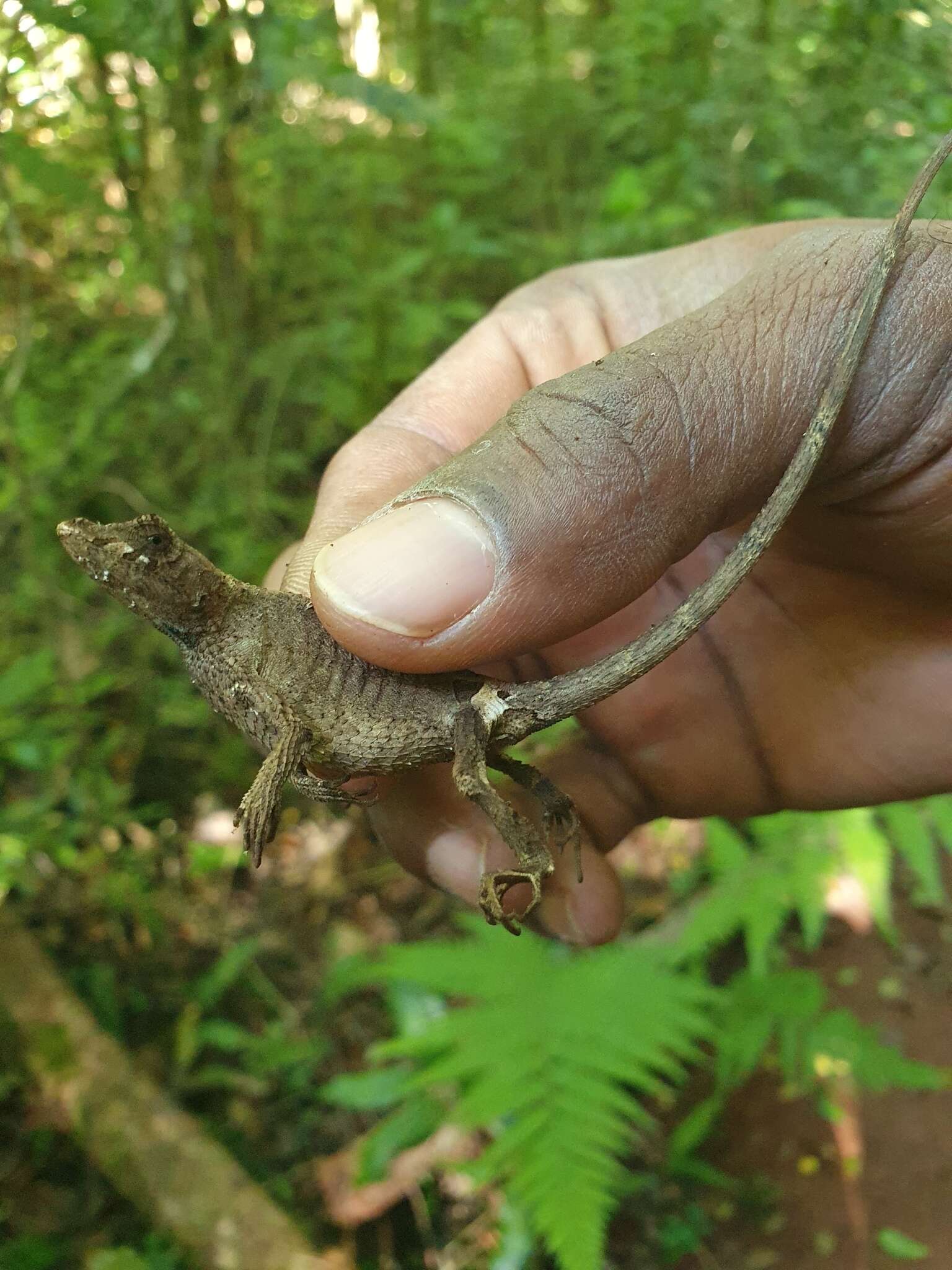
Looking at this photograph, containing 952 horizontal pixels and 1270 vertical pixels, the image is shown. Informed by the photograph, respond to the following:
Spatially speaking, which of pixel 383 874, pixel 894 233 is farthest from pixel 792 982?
pixel 894 233

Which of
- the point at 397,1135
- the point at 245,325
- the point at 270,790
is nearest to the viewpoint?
the point at 270,790

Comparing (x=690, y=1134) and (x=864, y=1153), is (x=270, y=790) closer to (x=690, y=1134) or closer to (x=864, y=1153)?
(x=690, y=1134)

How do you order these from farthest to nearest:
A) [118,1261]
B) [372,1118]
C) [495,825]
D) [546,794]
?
[372,1118] → [118,1261] → [546,794] → [495,825]

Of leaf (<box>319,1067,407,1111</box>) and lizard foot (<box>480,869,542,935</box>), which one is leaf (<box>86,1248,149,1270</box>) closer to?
leaf (<box>319,1067,407,1111</box>)

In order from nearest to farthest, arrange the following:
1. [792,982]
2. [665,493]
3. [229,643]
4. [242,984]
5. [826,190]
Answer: [665,493] → [229,643] → [792,982] → [242,984] → [826,190]

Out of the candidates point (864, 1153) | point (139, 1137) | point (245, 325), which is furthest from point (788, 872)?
point (245, 325)

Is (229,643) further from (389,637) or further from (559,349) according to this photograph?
(559,349)
